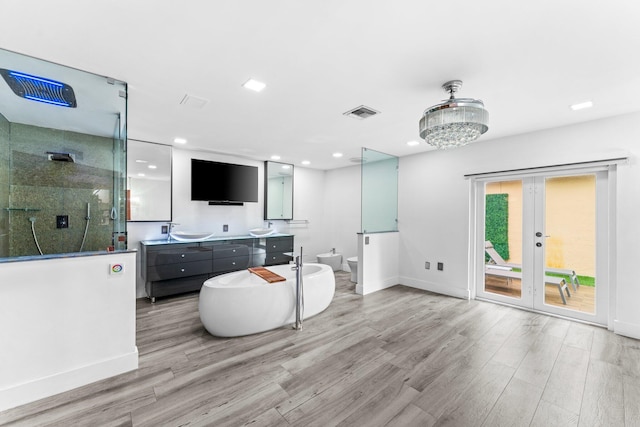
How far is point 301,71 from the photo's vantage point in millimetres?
2133

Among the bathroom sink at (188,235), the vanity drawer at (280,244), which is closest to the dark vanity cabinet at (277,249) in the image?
the vanity drawer at (280,244)

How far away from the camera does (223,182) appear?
193 inches

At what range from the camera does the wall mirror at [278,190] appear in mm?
5531

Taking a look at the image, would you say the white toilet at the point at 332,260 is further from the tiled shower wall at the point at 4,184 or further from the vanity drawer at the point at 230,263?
the tiled shower wall at the point at 4,184

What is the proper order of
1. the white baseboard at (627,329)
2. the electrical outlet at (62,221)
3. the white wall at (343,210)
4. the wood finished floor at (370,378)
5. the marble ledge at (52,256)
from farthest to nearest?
1. the white wall at (343,210)
2. the white baseboard at (627,329)
3. the electrical outlet at (62,221)
4. the marble ledge at (52,256)
5. the wood finished floor at (370,378)

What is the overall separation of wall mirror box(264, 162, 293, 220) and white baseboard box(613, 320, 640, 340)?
16.4 ft

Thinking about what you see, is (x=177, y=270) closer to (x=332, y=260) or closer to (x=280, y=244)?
(x=280, y=244)

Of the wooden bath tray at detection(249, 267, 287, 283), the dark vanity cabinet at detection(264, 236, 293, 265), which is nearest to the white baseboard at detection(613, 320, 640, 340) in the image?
the wooden bath tray at detection(249, 267, 287, 283)

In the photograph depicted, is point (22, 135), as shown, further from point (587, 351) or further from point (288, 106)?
point (587, 351)

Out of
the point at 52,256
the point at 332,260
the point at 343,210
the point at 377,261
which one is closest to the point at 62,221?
the point at 52,256

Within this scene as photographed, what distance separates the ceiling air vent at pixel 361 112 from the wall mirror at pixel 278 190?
2.86 meters

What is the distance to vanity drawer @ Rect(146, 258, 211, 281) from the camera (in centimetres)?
384

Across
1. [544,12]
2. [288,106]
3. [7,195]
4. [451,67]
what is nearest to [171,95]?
[288,106]

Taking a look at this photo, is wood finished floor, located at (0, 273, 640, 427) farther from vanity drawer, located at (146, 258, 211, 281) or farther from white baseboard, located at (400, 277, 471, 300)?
white baseboard, located at (400, 277, 471, 300)
